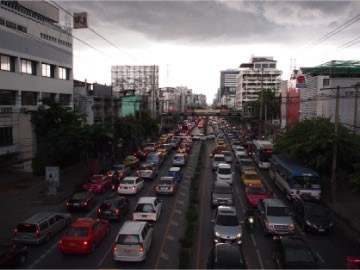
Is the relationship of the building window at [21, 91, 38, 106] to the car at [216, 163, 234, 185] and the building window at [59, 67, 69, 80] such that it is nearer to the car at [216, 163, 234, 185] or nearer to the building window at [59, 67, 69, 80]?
the building window at [59, 67, 69, 80]

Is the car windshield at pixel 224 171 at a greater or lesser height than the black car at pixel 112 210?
greater

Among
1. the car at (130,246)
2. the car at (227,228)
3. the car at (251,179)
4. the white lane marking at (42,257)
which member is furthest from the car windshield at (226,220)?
the car at (251,179)

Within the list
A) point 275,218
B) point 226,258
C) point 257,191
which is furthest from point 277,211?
point 226,258

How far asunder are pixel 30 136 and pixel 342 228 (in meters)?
30.4

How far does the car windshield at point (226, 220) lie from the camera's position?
1816 cm

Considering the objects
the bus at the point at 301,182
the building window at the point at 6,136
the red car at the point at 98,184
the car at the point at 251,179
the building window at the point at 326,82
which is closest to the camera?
the bus at the point at 301,182

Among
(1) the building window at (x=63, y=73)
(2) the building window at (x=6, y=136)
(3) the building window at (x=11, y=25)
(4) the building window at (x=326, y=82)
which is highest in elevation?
(3) the building window at (x=11, y=25)

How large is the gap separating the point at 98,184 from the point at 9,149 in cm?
1167

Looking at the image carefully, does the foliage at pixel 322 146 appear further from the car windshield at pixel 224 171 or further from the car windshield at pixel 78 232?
the car windshield at pixel 78 232

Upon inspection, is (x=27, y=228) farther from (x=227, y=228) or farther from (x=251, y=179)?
(x=251, y=179)

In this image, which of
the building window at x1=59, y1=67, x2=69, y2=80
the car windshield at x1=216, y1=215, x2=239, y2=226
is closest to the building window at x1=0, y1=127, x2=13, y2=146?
the building window at x1=59, y1=67, x2=69, y2=80

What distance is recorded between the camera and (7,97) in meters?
36.9

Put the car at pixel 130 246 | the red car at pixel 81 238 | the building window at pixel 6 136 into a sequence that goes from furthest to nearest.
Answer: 1. the building window at pixel 6 136
2. the red car at pixel 81 238
3. the car at pixel 130 246

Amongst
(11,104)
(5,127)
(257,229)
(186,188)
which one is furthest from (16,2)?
(257,229)
